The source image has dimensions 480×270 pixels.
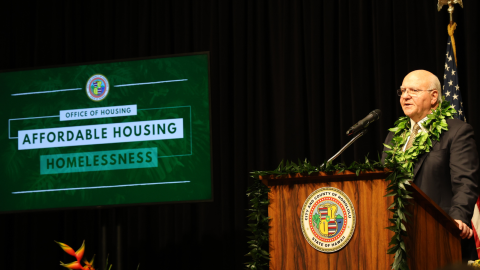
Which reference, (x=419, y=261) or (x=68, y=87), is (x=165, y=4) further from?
(x=419, y=261)

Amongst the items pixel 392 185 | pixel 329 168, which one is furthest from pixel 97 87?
pixel 392 185

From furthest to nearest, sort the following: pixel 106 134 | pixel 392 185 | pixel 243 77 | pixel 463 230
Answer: pixel 243 77 → pixel 106 134 → pixel 463 230 → pixel 392 185

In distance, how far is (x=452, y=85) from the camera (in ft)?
11.8

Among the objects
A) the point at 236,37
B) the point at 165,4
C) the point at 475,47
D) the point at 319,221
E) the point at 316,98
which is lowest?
the point at 319,221

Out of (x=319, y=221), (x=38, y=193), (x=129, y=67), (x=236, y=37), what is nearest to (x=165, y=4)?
(x=236, y=37)

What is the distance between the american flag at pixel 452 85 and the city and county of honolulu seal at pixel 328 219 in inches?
76.0

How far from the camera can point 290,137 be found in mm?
4188

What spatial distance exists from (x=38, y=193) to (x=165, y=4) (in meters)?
1.98

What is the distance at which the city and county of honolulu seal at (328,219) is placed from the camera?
1970 millimetres

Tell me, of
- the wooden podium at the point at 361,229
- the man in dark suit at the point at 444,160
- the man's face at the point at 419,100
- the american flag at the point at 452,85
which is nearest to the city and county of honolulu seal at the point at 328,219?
the wooden podium at the point at 361,229

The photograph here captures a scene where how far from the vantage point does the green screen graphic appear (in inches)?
144

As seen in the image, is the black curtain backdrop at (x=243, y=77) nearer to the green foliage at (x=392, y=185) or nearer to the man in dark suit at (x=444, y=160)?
the man in dark suit at (x=444, y=160)

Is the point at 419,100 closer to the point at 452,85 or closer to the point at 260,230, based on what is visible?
the point at 452,85

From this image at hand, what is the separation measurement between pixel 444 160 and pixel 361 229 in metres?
1.02
